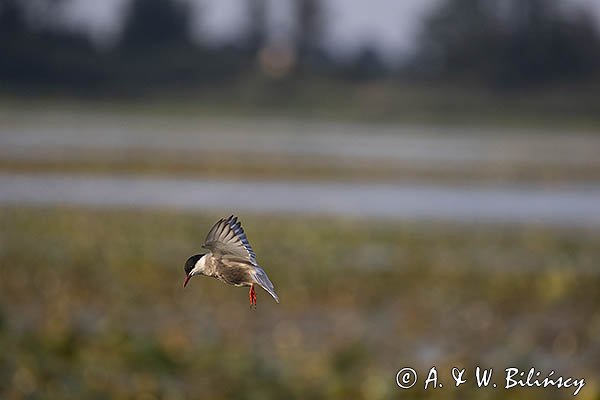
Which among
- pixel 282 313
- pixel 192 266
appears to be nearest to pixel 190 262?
pixel 192 266

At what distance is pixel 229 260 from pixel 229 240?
0.03 m

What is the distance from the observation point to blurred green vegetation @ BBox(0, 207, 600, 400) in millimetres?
5230

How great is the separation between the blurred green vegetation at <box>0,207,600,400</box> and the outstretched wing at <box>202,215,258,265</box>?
315cm

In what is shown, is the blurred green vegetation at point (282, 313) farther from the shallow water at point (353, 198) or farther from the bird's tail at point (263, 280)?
the bird's tail at point (263, 280)

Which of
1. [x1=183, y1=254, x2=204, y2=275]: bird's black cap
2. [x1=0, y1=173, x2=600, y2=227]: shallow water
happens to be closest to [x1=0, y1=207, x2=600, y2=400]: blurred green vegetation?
[x1=0, y1=173, x2=600, y2=227]: shallow water

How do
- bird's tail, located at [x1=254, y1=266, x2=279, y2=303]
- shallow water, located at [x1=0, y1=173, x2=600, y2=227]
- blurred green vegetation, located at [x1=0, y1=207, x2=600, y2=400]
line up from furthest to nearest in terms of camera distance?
shallow water, located at [x1=0, y1=173, x2=600, y2=227]
blurred green vegetation, located at [x1=0, y1=207, x2=600, y2=400]
bird's tail, located at [x1=254, y1=266, x2=279, y2=303]

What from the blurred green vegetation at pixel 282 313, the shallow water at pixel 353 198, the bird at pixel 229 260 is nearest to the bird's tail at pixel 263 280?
the bird at pixel 229 260

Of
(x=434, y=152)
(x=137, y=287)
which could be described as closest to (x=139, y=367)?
(x=137, y=287)

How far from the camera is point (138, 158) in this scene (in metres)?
24.3

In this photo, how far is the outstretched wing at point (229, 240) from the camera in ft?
4.67

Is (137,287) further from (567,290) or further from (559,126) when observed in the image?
(559,126)

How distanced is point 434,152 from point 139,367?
121ft

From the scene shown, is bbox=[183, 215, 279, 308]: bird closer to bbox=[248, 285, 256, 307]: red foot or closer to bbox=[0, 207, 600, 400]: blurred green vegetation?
bbox=[248, 285, 256, 307]: red foot

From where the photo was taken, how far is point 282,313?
8586mm
